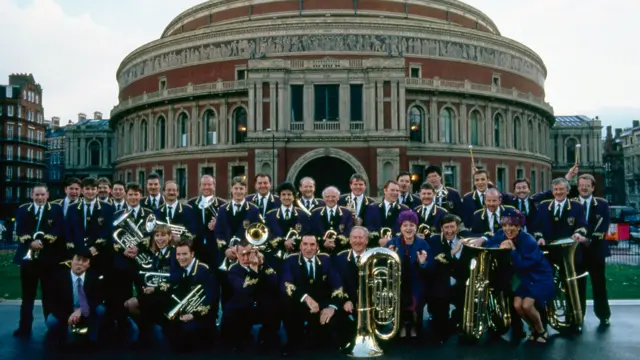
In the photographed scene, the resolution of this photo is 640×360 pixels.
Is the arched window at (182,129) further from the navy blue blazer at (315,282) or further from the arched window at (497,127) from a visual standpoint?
the navy blue blazer at (315,282)

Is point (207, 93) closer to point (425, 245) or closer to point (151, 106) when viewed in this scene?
point (151, 106)

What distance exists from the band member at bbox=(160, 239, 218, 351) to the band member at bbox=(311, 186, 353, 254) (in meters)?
2.22

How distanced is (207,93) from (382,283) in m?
38.2

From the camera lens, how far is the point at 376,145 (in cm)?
3591

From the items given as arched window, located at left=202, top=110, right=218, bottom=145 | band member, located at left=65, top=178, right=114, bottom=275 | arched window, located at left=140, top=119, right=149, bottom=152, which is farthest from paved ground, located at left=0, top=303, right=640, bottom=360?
arched window, located at left=140, top=119, right=149, bottom=152

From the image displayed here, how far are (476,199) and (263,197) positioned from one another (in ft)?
13.8

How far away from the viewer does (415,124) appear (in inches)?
1695

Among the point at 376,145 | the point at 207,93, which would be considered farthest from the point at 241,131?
the point at 376,145

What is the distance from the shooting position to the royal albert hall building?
36.3 metres

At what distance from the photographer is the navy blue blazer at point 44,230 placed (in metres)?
9.12

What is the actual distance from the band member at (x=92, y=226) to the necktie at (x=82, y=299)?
0.71 metres

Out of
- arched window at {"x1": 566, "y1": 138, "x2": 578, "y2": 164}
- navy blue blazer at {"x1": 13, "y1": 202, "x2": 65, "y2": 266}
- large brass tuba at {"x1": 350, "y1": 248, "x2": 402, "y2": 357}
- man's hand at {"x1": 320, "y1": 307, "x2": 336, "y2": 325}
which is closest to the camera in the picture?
large brass tuba at {"x1": 350, "y1": 248, "x2": 402, "y2": 357}

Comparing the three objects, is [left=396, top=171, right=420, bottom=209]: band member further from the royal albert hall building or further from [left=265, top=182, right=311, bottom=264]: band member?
the royal albert hall building

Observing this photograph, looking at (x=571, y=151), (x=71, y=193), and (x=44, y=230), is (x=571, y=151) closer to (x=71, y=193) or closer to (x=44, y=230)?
(x=71, y=193)
